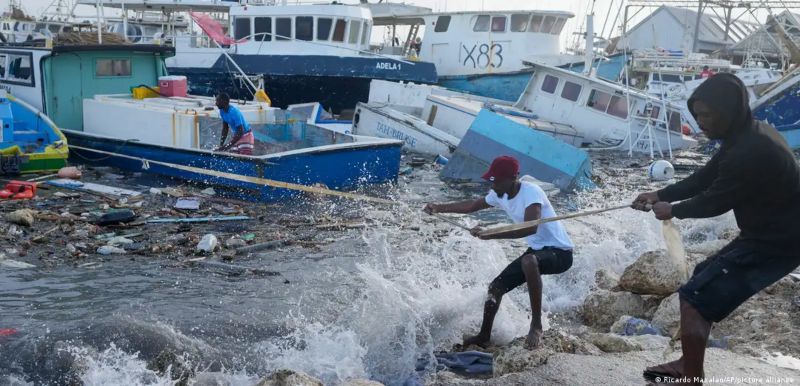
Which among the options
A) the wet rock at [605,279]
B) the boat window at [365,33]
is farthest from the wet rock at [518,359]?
the boat window at [365,33]

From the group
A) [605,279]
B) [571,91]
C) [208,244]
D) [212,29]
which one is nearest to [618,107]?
[571,91]

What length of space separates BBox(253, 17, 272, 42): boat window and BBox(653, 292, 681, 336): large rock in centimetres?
1755

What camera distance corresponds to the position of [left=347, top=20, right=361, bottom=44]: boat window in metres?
22.1

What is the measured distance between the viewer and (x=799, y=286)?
6.28m

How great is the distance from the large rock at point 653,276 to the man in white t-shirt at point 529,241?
1.29 m

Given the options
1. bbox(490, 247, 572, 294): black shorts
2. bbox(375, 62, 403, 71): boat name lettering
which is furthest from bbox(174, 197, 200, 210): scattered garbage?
bbox(375, 62, 403, 71): boat name lettering

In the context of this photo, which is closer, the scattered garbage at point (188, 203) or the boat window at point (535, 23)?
the scattered garbage at point (188, 203)

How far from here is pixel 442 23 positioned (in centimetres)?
2506

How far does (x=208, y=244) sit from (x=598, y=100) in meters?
12.5

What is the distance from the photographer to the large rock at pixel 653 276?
658 centimetres

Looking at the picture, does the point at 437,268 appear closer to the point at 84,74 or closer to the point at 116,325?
the point at 116,325

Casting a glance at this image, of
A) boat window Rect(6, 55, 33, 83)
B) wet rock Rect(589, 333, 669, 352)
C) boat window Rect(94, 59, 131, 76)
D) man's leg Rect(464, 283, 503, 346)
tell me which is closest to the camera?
wet rock Rect(589, 333, 669, 352)

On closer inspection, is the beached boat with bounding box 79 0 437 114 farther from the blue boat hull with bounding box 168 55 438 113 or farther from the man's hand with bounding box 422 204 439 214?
the man's hand with bounding box 422 204 439 214

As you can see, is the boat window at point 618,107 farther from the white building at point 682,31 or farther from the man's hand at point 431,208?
the white building at point 682,31
